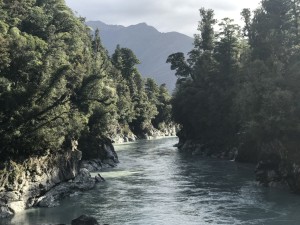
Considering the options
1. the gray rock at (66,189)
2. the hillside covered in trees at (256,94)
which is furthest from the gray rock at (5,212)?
the hillside covered in trees at (256,94)

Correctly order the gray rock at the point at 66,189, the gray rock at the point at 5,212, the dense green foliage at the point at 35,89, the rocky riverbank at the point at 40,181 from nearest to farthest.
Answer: the gray rock at the point at 5,212 → the rocky riverbank at the point at 40,181 → the dense green foliage at the point at 35,89 → the gray rock at the point at 66,189

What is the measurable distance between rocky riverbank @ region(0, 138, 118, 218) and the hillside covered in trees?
21.8 m

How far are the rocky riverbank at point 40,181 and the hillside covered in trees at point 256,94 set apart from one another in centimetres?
2179

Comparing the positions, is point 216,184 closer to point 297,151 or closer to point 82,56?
point 297,151

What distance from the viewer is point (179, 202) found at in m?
37.4

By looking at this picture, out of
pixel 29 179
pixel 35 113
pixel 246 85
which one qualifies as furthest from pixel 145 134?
pixel 35 113

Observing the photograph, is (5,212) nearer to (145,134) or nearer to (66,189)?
(66,189)

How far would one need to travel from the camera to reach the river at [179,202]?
103 feet

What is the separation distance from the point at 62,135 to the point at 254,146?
32.2 m

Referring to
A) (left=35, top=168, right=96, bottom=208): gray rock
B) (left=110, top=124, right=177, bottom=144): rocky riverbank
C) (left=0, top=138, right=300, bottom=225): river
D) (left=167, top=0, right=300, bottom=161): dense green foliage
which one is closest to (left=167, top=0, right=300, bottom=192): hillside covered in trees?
(left=167, top=0, right=300, bottom=161): dense green foliage

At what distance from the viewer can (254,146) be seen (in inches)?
2410

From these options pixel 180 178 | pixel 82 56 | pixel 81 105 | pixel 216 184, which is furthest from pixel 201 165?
pixel 82 56

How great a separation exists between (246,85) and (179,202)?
1970 centimetres

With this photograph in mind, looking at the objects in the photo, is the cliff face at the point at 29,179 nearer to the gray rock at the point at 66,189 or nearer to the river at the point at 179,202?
the gray rock at the point at 66,189
